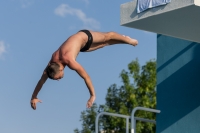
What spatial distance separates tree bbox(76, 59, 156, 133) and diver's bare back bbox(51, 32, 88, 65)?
57.0ft

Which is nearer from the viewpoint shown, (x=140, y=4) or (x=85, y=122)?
(x=140, y=4)

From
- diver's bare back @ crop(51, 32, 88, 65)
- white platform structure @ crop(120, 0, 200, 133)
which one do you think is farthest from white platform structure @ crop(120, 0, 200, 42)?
diver's bare back @ crop(51, 32, 88, 65)

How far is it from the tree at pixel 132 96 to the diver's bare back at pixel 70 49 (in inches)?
684

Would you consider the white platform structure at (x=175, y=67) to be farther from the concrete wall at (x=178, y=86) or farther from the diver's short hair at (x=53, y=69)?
the diver's short hair at (x=53, y=69)

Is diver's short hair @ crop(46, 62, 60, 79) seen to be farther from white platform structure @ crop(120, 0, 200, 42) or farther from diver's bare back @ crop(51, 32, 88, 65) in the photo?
white platform structure @ crop(120, 0, 200, 42)

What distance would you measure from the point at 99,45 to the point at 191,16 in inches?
62.3

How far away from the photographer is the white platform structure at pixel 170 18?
27.4 ft

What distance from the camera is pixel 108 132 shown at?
26328 mm

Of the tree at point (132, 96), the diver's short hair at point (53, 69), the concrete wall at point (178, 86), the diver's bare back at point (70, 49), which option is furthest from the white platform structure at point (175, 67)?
the tree at point (132, 96)

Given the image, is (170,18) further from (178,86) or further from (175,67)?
(178,86)

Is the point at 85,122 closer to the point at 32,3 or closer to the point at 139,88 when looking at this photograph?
the point at 139,88

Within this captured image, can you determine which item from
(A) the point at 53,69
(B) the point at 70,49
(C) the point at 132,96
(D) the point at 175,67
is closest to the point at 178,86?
(D) the point at 175,67

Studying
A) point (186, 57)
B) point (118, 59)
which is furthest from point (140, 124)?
point (186, 57)

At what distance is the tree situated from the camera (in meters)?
25.7
